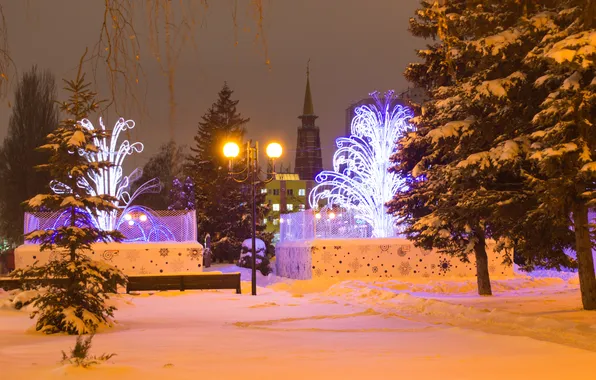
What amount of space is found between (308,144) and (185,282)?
471 ft

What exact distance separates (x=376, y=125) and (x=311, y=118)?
135 m

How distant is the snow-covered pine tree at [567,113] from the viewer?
36.4ft

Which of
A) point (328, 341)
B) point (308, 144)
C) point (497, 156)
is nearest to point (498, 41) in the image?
point (497, 156)

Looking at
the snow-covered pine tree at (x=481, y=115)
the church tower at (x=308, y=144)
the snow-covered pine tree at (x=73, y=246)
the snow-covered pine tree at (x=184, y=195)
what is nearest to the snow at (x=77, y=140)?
the snow-covered pine tree at (x=73, y=246)

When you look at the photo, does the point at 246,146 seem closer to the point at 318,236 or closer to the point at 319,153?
the point at 318,236

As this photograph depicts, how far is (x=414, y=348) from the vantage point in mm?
8805

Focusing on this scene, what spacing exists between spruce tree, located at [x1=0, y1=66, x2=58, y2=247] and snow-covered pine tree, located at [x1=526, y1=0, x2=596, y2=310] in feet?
132

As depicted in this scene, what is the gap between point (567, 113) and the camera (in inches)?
459

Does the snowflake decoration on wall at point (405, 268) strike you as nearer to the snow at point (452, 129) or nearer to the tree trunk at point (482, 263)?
the tree trunk at point (482, 263)

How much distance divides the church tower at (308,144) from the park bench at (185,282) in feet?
447

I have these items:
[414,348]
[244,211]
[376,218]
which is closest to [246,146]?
[376,218]

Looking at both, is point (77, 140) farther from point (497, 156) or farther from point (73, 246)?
point (497, 156)

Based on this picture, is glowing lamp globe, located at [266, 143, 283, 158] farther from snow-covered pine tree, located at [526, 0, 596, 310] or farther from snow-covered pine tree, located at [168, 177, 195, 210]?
snow-covered pine tree, located at [168, 177, 195, 210]

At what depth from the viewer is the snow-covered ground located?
6852 mm
